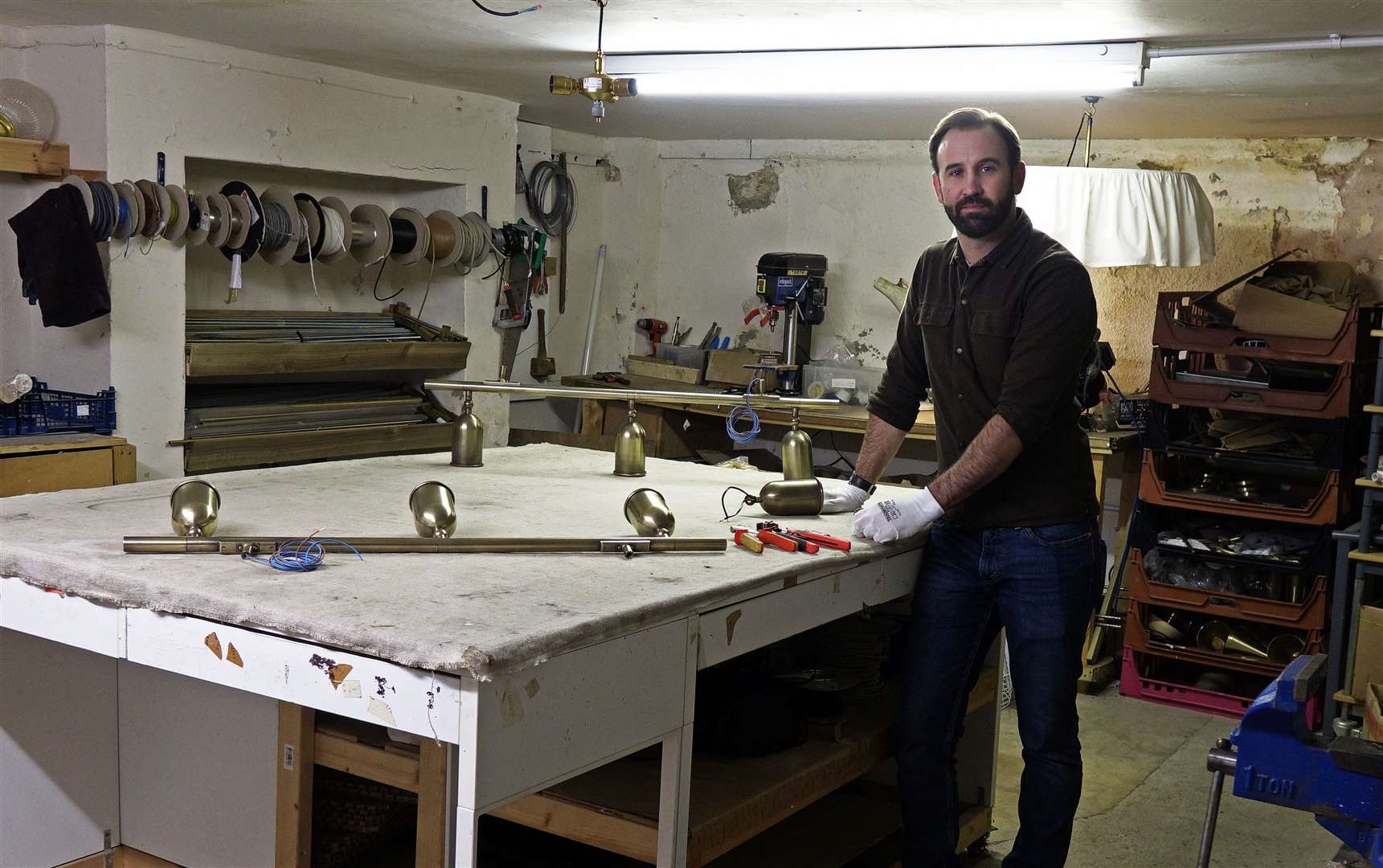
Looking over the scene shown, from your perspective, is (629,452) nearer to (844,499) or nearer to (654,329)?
(844,499)

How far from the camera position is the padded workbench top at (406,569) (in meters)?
1.78

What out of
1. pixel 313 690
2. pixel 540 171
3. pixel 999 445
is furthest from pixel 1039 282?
pixel 540 171

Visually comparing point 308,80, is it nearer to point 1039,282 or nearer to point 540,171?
point 540,171

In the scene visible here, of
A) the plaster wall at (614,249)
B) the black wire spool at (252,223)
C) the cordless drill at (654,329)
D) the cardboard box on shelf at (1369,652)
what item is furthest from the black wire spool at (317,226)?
the cardboard box on shelf at (1369,652)

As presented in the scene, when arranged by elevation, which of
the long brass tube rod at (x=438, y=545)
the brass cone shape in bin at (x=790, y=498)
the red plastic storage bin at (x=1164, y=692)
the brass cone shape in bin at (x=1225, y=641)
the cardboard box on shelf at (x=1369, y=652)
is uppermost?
the brass cone shape in bin at (x=790, y=498)

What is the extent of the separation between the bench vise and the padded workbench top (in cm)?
84

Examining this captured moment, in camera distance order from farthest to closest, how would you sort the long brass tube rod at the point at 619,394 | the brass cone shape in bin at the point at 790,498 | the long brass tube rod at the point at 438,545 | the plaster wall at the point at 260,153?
the plaster wall at the point at 260,153 < the long brass tube rod at the point at 619,394 < the brass cone shape in bin at the point at 790,498 < the long brass tube rod at the point at 438,545

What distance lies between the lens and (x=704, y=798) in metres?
2.43

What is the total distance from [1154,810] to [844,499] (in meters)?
1.52

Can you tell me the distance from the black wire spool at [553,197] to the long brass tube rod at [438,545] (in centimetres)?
425

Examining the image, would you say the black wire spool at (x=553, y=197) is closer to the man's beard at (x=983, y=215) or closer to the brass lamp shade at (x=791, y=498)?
the brass lamp shade at (x=791, y=498)

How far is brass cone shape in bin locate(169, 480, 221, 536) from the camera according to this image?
2258 mm

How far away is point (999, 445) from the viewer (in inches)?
101

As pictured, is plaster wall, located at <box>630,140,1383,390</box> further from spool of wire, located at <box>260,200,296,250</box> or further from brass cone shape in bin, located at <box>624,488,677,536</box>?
brass cone shape in bin, located at <box>624,488,677,536</box>
